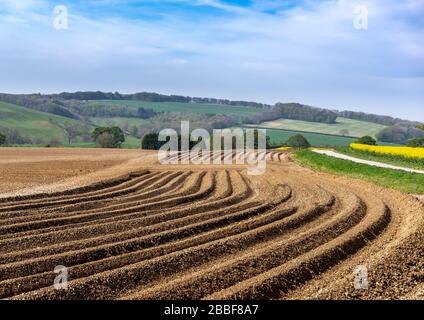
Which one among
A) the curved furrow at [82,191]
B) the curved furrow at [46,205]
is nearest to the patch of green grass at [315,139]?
the curved furrow at [82,191]

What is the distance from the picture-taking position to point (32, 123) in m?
99.7

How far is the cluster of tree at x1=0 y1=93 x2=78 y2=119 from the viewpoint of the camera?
120m

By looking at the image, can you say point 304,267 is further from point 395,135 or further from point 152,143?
point 395,135

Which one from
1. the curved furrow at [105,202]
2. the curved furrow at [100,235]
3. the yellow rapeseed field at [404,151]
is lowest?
the yellow rapeseed field at [404,151]

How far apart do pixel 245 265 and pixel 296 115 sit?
110264 millimetres

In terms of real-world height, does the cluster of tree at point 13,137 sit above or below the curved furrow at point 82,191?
below

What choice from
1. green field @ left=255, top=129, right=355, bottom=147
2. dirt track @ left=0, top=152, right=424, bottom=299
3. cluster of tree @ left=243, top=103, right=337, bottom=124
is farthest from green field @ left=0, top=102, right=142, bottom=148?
dirt track @ left=0, top=152, right=424, bottom=299

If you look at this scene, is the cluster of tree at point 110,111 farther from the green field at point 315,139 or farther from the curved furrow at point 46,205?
the curved furrow at point 46,205

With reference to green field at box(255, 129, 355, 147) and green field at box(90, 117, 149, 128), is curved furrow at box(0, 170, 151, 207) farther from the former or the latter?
green field at box(90, 117, 149, 128)

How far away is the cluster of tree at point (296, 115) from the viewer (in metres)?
114

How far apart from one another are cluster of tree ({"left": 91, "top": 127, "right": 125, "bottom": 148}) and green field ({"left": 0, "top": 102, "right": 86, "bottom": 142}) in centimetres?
1636

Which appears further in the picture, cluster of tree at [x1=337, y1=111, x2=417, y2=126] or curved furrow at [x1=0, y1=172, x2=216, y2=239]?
cluster of tree at [x1=337, y1=111, x2=417, y2=126]

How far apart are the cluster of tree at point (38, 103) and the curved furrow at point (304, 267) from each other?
11354 centimetres
